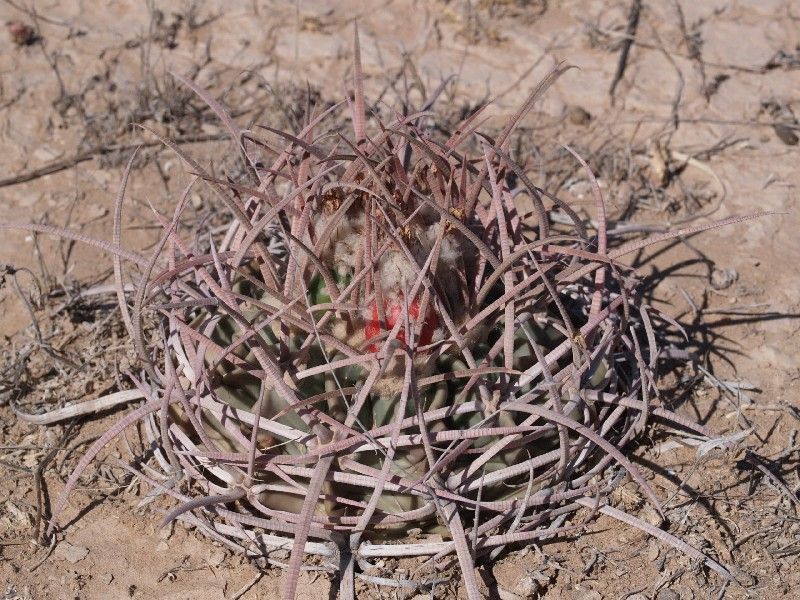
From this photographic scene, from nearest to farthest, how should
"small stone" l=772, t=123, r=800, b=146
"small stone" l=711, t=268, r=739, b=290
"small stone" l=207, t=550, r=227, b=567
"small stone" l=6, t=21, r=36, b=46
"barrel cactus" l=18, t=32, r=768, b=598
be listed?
"barrel cactus" l=18, t=32, r=768, b=598
"small stone" l=207, t=550, r=227, b=567
"small stone" l=711, t=268, r=739, b=290
"small stone" l=772, t=123, r=800, b=146
"small stone" l=6, t=21, r=36, b=46

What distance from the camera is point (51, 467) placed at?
1.77 meters

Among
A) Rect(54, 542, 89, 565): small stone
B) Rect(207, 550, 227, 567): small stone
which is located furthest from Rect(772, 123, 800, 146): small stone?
Rect(54, 542, 89, 565): small stone

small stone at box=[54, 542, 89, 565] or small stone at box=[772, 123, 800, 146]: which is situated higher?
small stone at box=[772, 123, 800, 146]

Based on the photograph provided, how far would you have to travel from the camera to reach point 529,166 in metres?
2.39

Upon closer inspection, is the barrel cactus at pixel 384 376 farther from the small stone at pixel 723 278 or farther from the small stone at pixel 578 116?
the small stone at pixel 578 116

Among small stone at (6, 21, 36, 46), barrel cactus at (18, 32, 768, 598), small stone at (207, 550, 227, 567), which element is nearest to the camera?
barrel cactus at (18, 32, 768, 598)

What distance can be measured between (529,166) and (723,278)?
21.2 inches

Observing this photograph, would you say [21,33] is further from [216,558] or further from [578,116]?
[216,558]

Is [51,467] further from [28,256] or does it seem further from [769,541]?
[769,541]

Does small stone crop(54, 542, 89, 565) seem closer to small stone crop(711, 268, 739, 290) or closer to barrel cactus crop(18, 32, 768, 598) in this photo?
barrel cactus crop(18, 32, 768, 598)

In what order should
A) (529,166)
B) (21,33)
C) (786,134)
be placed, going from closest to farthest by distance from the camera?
(529,166)
(786,134)
(21,33)

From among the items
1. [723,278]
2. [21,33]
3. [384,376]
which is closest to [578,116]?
[723,278]

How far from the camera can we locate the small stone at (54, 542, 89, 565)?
5.35 feet

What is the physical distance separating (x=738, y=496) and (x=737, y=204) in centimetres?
90
